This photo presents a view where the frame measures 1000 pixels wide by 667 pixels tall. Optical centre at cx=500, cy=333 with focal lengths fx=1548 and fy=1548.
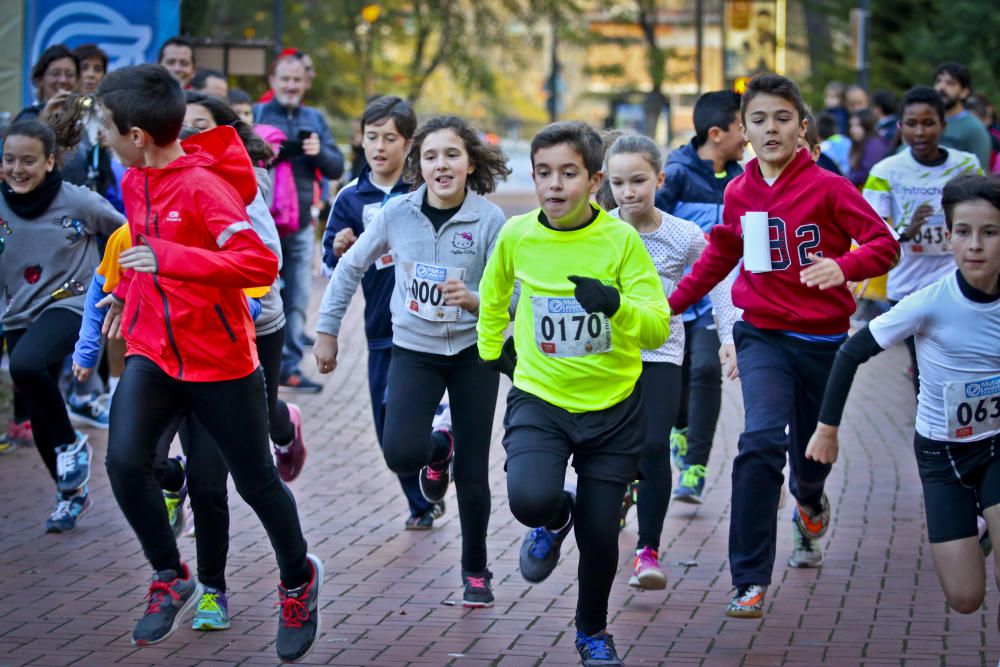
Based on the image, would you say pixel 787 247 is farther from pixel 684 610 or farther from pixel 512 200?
pixel 512 200

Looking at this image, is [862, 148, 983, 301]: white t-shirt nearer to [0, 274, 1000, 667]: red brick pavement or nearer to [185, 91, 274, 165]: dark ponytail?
[0, 274, 1000, 667]: red brick pavement

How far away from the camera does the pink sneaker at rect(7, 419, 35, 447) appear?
31.9 ft

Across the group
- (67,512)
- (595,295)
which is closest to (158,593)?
(595,295)

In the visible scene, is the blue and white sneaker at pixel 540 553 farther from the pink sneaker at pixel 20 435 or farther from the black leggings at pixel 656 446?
the pink sneaker at pixel 20 435

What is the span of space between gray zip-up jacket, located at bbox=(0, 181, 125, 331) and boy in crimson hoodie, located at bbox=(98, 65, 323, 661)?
2.31 meters

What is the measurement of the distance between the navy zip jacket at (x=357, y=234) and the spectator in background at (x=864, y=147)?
362 inches

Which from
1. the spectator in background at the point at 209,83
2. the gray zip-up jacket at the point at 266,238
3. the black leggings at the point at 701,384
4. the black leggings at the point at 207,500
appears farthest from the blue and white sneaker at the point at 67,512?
the spectator in background at the point at 209,83

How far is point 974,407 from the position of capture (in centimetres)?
517

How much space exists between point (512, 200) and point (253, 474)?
35729 mm

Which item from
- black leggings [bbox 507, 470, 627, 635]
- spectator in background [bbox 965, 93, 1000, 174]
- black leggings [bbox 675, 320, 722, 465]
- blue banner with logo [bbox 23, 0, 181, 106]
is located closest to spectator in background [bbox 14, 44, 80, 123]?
blue banner with logo [bbox 23, 0, 181, 106]

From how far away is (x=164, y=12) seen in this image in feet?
45.2

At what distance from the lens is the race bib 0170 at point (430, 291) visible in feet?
20.5

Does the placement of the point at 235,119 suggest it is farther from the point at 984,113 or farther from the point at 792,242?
the point at 984,113

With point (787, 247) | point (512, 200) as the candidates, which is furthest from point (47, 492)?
point (512, 200)
